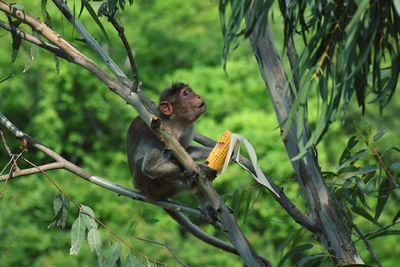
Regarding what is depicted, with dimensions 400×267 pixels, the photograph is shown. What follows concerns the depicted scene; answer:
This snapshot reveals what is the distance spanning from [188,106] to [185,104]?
0.03 m

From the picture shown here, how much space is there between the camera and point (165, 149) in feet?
18.3

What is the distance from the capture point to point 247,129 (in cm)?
1343

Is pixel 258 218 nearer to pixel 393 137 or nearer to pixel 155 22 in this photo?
pixel 393 137

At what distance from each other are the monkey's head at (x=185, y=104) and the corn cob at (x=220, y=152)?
1.59 m

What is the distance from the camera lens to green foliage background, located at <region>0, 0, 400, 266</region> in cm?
1316

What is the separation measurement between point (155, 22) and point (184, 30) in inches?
26.7

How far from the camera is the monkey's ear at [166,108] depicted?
19.0ft

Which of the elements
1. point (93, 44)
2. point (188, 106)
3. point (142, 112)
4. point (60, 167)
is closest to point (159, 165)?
point (188, 106)

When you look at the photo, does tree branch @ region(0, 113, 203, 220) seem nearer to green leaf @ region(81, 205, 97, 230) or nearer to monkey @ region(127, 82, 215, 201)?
green leaf @ region(81, 205, 97, 230)

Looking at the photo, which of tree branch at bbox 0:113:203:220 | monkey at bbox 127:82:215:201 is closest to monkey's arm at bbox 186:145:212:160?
monkey at bbox 127:82:215:201

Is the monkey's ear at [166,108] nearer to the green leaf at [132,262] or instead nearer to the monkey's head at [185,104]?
the monkey's head at [185,104]

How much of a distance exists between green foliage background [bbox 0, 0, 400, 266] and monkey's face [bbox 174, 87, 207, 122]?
5.75 metres

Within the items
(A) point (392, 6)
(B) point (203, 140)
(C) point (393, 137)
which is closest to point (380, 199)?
(B) point (203, 140)

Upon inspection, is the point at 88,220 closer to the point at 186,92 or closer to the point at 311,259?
the point at 311,259
